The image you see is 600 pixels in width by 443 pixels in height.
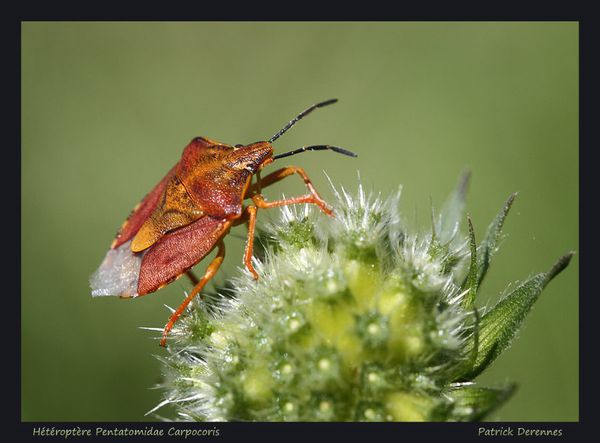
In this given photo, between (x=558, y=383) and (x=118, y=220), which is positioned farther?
(x=118, y=220)

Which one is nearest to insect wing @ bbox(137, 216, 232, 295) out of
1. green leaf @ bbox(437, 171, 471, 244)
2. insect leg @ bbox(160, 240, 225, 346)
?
insect leg @ bbox(160, 240, 225, 346)

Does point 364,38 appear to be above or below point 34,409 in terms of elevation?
above

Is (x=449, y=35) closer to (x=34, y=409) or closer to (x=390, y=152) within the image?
(x=390, y=152)

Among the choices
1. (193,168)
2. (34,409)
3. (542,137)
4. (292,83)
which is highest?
(292,83)

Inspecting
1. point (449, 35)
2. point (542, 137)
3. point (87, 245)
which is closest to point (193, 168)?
point (87, 245)

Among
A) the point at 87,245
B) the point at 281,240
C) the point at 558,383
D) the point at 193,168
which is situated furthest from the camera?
the point at 87,245

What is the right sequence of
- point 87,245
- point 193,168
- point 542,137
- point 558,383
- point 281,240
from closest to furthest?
point 281,240, point 193,168, point 558,383, point 542,137, point 87,245

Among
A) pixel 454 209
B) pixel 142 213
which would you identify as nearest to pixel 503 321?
pixel 454 209

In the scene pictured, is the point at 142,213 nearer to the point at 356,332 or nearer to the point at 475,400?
the point at 356,332
